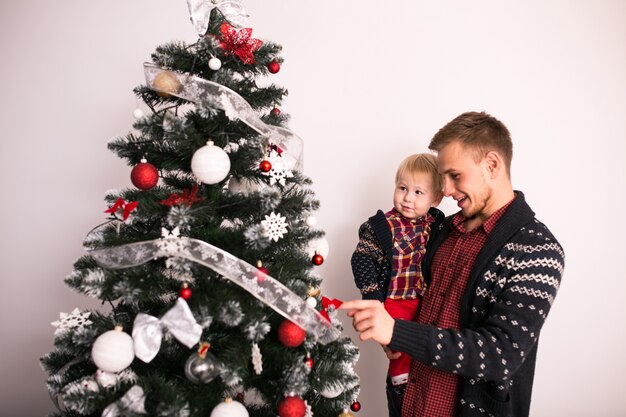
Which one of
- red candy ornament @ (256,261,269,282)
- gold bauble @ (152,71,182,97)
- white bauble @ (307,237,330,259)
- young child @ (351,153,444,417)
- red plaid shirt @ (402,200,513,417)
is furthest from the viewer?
young child @ (351,153,444,417)

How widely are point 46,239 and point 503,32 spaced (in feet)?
7.71

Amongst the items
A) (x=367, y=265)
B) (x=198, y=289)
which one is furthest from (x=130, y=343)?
(x=367, y=265)

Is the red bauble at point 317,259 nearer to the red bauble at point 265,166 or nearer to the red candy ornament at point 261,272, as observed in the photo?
the red candy ornament at point 261,272

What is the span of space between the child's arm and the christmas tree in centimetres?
42

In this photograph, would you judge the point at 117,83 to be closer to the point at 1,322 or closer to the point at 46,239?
the point at 46,239

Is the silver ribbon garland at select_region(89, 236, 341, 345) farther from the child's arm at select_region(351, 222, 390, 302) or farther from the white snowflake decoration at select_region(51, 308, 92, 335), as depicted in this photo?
the child's arm at select_region(351, 222, 390, 302)

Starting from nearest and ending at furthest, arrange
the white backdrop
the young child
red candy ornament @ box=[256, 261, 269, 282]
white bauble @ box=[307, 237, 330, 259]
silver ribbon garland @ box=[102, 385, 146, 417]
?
silver ribbon garland @ box=[102, 385, 146, 417], red candy ornament @ box=[256, 261, 269, 282], white bauble @ box=[307, 237, 330, 259], the young child, the white backdrop

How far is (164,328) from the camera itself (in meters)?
1.08

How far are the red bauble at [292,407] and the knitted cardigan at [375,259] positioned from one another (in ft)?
2.21

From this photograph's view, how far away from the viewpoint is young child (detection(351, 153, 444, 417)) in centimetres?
176

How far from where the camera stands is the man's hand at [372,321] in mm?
1282

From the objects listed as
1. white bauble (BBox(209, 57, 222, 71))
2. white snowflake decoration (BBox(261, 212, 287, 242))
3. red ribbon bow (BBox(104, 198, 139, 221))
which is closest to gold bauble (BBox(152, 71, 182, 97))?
white bauble (BBox(209, 57, 222, 71))

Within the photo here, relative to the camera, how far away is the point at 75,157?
2.14 metres

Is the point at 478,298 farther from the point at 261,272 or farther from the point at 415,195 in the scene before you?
the point at 261,272
